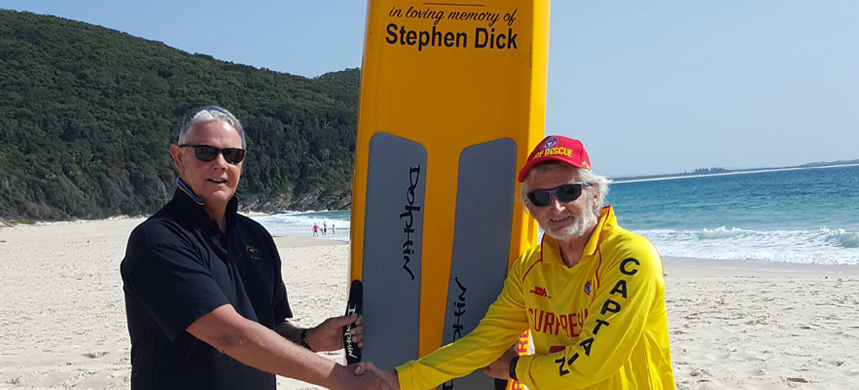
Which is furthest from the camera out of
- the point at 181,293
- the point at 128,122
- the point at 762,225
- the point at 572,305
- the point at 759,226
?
the point at 128,122

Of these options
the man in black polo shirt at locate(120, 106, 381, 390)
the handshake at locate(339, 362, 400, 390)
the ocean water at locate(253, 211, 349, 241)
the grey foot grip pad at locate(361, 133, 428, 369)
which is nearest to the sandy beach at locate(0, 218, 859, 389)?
the grey foot grip pad at locate(361, 133, 428, 369)

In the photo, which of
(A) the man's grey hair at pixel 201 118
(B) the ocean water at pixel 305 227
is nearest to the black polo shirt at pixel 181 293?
(A) the man's grey hair at pixel 201 118

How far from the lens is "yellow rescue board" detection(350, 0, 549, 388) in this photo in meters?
Result: 2.59

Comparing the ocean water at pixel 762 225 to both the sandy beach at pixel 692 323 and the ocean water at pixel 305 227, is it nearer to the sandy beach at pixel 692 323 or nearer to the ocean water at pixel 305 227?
the sandy beach at pixel 692 323

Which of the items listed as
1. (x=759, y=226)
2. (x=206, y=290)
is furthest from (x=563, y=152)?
(x=759, y=226)

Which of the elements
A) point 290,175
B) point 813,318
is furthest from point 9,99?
point 813,318

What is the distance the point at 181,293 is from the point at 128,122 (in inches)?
1804

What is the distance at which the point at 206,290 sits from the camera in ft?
5.22

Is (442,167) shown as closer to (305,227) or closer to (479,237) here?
(479,237)

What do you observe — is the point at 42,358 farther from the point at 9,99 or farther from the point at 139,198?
the point at 9,99

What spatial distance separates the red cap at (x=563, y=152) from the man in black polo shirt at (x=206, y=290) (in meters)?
0.81

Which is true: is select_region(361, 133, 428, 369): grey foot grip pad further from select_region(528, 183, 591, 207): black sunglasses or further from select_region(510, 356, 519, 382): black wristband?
select_region(528, 183, 591, 207): black sunglasses

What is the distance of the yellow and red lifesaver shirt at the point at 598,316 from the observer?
163cm

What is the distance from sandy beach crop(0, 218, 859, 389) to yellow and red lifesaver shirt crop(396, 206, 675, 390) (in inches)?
92.2
